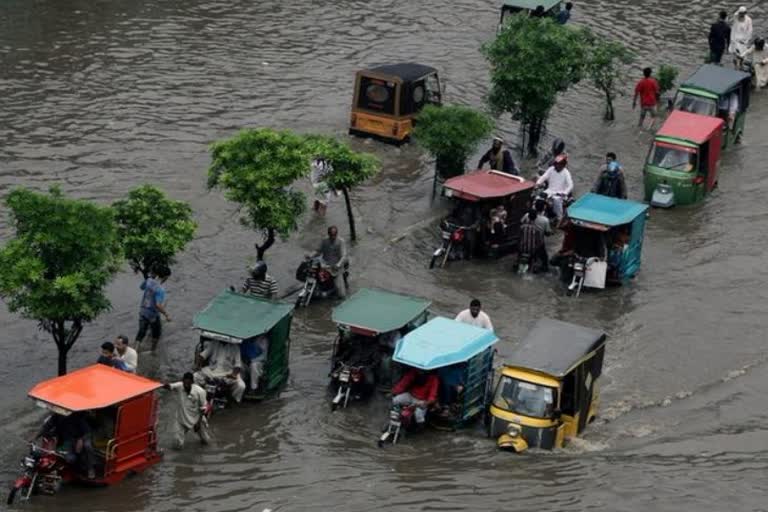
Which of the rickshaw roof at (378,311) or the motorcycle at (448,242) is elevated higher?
the rickshaw roof at (378,311)

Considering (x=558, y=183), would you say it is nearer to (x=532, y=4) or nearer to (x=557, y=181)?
(x=557, y=181)

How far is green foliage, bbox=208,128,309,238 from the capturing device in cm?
2611

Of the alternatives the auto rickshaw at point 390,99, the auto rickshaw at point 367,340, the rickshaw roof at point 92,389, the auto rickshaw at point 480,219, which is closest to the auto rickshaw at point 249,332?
the auto rickshaw at point 367,340

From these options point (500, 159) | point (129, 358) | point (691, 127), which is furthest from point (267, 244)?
point (691, 127)

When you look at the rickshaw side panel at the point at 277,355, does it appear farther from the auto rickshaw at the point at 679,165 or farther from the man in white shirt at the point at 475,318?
the auto rickshaw at the point at 679,165

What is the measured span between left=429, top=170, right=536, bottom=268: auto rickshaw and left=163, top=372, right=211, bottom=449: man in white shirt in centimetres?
821

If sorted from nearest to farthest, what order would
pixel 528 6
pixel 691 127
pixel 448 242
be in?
pixel 448 242, pixel 691 127, pixel 528 6

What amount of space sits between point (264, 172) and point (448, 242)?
422 cm

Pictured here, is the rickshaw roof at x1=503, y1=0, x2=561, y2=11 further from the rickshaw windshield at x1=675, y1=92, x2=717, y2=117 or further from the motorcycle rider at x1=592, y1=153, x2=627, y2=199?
the motorcycle rider at x1=592, y1=153, x2=627, y2=199

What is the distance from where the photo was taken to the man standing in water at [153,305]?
24.5 metres

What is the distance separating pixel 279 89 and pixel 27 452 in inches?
723

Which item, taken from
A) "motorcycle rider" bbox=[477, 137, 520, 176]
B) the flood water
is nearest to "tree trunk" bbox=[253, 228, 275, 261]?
the flood water

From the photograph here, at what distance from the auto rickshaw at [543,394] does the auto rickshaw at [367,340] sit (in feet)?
6.68

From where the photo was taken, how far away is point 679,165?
3194 cm
